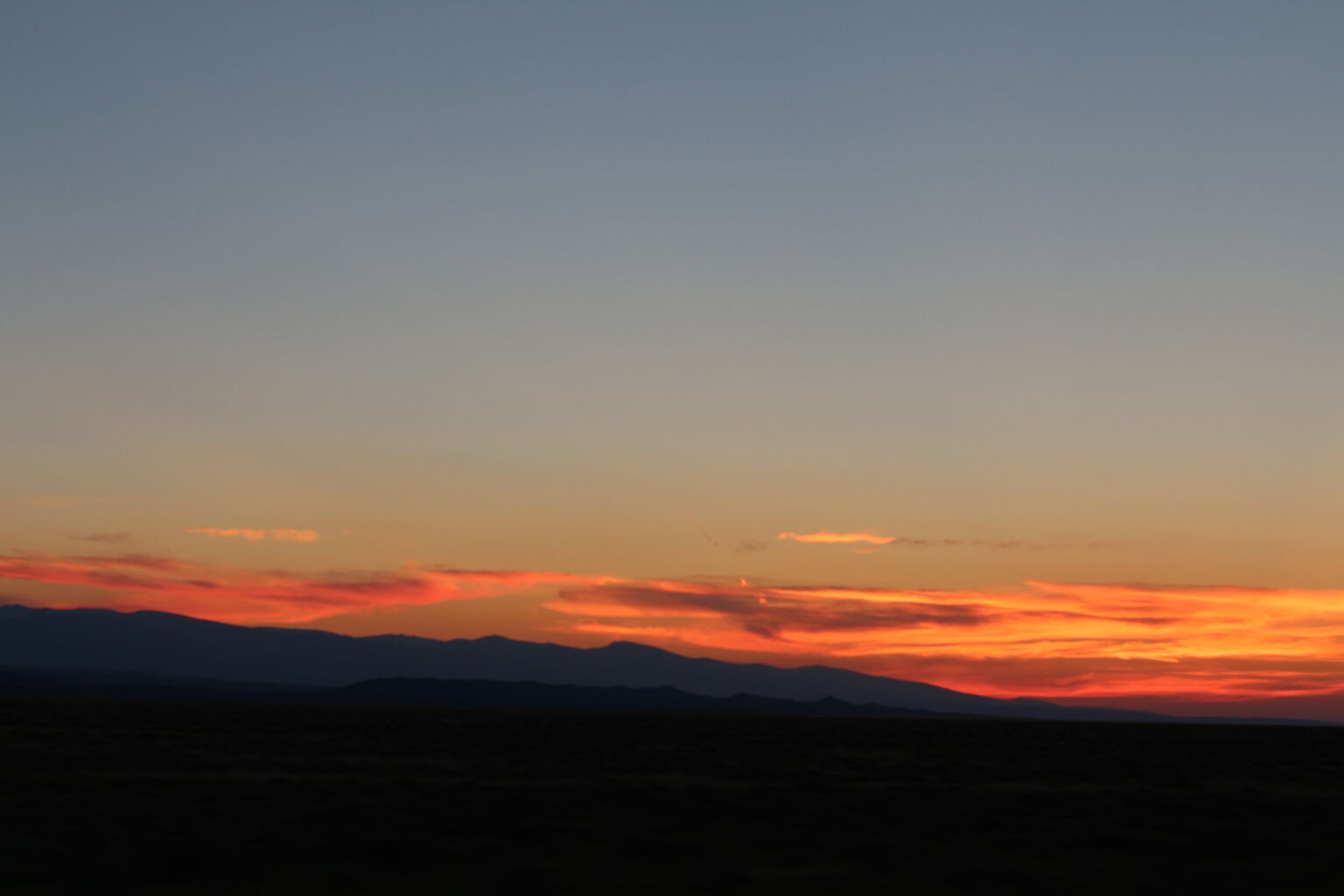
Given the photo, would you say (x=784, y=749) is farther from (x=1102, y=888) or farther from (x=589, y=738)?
(x=1102, y=888)

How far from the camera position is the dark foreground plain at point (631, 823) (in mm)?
17547

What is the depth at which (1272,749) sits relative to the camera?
68625mm

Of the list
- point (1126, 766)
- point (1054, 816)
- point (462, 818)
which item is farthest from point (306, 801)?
point (1126, 766)

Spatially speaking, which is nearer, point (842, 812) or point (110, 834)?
point (110, 834)

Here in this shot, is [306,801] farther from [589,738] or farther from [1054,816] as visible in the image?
[589,738]

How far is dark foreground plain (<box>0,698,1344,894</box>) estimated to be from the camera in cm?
1755

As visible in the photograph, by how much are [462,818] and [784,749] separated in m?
33.7

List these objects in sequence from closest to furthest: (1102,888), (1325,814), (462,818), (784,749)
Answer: (1102,888)
(462,818)
(1325,814)
(784,749)

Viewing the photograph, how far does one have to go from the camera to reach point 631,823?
2402cm

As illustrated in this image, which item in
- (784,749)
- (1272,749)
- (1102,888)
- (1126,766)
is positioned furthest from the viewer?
(1272,749)

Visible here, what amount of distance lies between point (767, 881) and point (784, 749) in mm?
38967

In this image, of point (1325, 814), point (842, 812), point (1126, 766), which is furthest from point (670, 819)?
point (1126, 766)

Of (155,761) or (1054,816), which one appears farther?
(155,761)

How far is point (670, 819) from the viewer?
25.0 m
